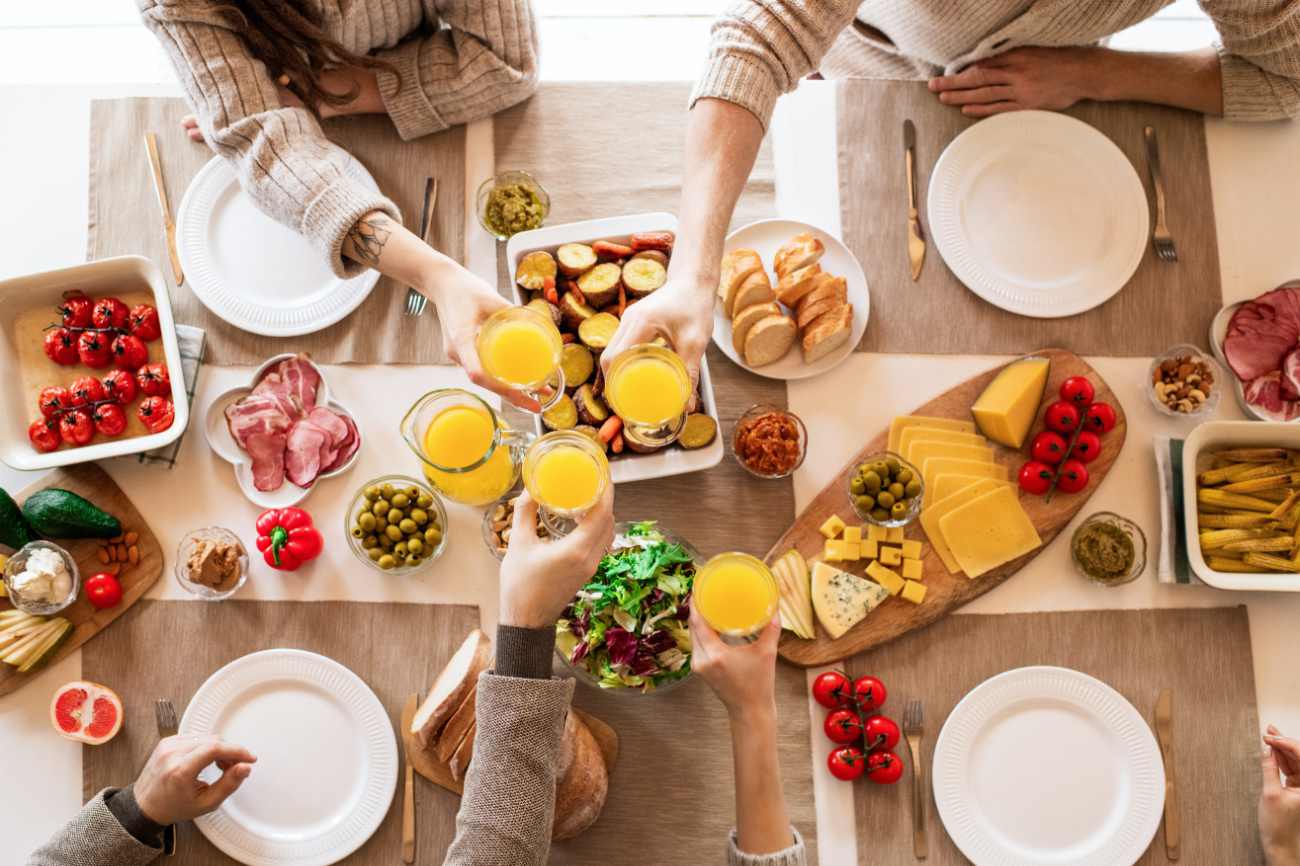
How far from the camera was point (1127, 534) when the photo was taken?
6.32ft

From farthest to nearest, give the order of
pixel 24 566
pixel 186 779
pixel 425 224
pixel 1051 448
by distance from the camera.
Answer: pixel 425 224, pixel 1051 448, pixel 24 566, pixel 186 779

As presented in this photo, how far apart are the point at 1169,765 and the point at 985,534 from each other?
0.59 m

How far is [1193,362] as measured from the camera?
1.97 metres

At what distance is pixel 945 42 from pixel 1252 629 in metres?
1.45

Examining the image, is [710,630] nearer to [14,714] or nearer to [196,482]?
[196,482]

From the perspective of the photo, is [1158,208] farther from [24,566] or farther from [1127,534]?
[24,566]

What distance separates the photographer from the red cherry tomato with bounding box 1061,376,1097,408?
76.8 inches

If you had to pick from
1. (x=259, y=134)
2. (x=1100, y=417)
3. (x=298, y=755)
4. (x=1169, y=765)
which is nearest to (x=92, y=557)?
(x=298, y=755)

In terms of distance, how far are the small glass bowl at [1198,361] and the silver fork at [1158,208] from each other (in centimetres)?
22

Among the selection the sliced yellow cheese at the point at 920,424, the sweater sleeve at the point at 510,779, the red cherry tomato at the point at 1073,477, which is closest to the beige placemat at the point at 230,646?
the sweater sleeve at the point at 510,779

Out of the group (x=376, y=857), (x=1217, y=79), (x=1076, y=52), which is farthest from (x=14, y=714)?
(x=1217, y=79)

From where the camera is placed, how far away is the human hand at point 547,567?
1509mm

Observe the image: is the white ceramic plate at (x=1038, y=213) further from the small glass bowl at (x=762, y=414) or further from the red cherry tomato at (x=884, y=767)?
the red cherry tomato at (x=884, y=767)

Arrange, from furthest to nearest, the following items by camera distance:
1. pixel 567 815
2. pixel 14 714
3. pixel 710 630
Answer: pixel 14 714
pixel 567 815
pixel 710 630
